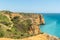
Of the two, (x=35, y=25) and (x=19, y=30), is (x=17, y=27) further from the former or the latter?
(x=35, y=25)

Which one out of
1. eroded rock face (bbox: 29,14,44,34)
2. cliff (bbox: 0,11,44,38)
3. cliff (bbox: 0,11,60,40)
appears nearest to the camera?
cliff (bbox: 0,11,60,40)

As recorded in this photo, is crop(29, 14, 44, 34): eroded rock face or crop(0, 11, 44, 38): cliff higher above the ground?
crop(0, 11, 44, 38): cliff

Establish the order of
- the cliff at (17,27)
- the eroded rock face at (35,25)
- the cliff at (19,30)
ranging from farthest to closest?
1. the eroded rock face at (35,25)
2. the cliff at (17,27)
3. the cliff at (19,30)

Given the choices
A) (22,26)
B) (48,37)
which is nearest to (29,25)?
(22,26)

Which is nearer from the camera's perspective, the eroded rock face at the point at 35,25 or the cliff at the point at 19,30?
the cliff at the point at 19,30

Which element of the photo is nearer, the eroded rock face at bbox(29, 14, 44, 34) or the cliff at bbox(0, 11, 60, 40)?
the cliff at bbox(0, 11, 60, 40)

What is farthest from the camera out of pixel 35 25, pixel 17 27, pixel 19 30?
pixel 35 25

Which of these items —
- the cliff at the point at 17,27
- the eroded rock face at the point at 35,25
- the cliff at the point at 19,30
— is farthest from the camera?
the eroded rock face at the point at 35,25

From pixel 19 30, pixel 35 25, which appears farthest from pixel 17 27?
pixel 35 25

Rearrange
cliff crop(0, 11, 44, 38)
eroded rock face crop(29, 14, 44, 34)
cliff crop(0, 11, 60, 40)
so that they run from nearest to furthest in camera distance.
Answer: cliff crop(0, 11, 60, 40)
cliff crop(0, 11, 44, 38)
eroded rock face crop(29, 14, 44, 34)

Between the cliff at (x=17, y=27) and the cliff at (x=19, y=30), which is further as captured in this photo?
the cliff at (x=17, y=27)

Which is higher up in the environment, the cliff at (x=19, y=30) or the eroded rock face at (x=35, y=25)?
the cliff at (x=19, y=30)

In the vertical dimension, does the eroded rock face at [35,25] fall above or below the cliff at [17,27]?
below

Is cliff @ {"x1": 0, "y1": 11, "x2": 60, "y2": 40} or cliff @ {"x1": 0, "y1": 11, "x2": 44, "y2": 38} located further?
cliff @ {"x1": 0, "y1": 11, "x2": 44, "y2": 38}
